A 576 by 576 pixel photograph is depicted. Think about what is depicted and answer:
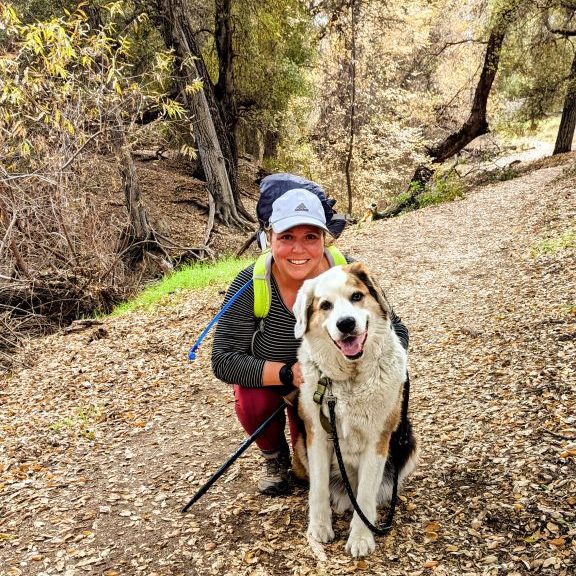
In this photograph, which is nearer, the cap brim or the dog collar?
the dog collar

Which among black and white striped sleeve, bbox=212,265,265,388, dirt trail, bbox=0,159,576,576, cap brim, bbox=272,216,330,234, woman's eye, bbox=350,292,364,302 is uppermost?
cap brim, bbox=272,216,330,234

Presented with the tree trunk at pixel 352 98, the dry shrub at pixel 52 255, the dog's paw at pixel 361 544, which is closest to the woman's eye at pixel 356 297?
the dog's paw at pixel 361 544

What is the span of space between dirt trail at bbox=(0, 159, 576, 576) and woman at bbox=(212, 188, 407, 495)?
0.48m

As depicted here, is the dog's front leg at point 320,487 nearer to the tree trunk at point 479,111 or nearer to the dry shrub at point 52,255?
the dry shrub at point 52,255

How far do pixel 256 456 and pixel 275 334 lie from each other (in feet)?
4.36

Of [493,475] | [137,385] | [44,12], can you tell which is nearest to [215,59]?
[44,12]

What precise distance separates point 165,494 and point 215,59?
49.9 ft

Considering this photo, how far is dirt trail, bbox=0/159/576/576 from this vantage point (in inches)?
106

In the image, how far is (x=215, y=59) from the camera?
16.0 meters

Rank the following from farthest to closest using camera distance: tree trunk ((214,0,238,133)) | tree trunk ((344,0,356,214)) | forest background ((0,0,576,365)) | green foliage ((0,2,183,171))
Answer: tree trunk ((344,0,356,214)) < tree trunk ((214,0,238,133)) < forest background ((0,0,576,365)) < green foliage ((0,2,183,171))

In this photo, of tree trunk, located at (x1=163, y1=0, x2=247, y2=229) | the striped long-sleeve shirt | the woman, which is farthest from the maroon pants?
tree trunk, located at (x1=163, y1=0, x2=247, y2=229)

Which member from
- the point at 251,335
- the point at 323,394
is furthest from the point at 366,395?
the point at 251,335

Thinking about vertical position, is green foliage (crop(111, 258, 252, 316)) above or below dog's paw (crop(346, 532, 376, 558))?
below

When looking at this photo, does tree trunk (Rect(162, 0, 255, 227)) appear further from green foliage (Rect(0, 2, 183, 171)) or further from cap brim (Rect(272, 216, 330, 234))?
cap brim (Rect(272, 216, 330, 234))
